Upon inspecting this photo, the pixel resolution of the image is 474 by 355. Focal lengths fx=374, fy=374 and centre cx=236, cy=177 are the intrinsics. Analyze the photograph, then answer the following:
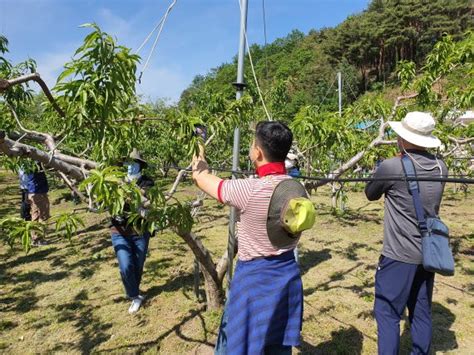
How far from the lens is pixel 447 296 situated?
15.8ft

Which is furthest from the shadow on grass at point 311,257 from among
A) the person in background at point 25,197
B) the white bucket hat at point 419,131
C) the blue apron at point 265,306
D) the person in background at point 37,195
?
the person in background at point 25,197

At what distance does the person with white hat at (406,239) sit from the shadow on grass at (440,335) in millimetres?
985

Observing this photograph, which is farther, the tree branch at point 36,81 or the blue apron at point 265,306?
the blue apron at point 265,306

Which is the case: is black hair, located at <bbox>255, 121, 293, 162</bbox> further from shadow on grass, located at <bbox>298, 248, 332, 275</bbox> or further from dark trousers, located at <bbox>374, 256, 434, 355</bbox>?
shadow on grass, located at <bbox>298, 248, 332, 275</bbox>

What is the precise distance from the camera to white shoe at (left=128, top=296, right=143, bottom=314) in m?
4.39

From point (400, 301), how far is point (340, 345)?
48.2 inches

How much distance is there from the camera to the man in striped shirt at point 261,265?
2002mm

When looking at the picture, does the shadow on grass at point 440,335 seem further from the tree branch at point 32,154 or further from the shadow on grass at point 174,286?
the tree branch at point 32,154

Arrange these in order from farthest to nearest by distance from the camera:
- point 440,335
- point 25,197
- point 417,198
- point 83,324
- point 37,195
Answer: point 25,197 < point 37,195 < point 83,324 < point 440,335 < point 417,198

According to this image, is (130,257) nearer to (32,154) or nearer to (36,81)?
(32,154)

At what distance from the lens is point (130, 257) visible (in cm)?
425

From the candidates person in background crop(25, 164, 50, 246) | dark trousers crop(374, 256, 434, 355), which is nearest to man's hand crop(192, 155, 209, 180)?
dark trousers crop(374, 256, 434, 355)

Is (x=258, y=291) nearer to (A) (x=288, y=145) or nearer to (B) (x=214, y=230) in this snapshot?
(A) (x=288, y=145)

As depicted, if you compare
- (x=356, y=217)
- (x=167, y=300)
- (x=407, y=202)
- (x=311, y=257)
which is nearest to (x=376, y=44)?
(x=356, y=217)
